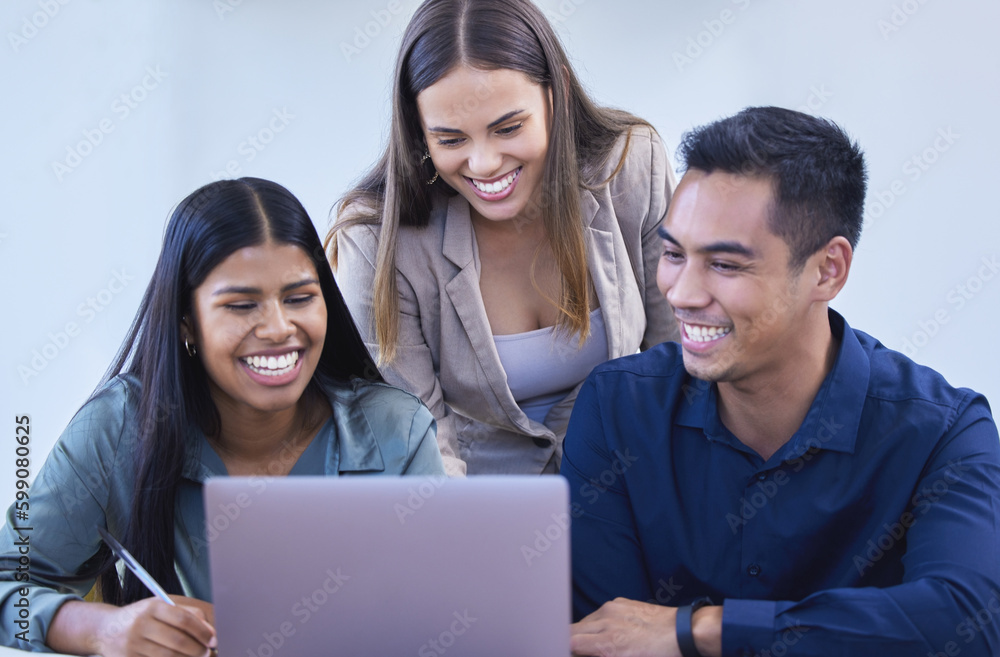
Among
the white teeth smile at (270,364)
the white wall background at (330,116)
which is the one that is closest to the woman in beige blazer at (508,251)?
the white teeth smile at (270,364)

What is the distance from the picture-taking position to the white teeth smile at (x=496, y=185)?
2072 mm

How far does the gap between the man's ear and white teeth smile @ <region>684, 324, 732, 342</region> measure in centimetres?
17

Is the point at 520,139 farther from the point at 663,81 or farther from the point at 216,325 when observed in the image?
the point at 663,81

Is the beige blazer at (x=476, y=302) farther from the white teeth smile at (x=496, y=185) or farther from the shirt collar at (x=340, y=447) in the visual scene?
the shirt collar at (x=340, y=447)

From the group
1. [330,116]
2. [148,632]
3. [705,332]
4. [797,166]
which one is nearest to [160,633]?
[148,632]

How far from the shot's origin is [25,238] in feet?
10.1

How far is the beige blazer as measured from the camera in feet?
7.25

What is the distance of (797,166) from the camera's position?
153 centimetres

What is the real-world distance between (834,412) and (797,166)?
40 centimetres

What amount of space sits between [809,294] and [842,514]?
1.17ft

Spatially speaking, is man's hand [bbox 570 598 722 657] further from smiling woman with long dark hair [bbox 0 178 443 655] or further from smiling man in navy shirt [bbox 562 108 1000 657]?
smiling woman with long dark hair [bbox 0 178 443 655]

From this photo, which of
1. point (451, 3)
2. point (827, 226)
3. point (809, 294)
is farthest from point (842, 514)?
point (451, 3)

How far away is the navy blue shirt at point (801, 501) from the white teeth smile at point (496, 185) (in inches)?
21.2

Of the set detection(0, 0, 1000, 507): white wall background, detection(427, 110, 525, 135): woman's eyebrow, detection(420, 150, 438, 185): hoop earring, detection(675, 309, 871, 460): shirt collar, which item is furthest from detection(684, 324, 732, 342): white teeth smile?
detection(0, 0, 1000, 507): white wall background
